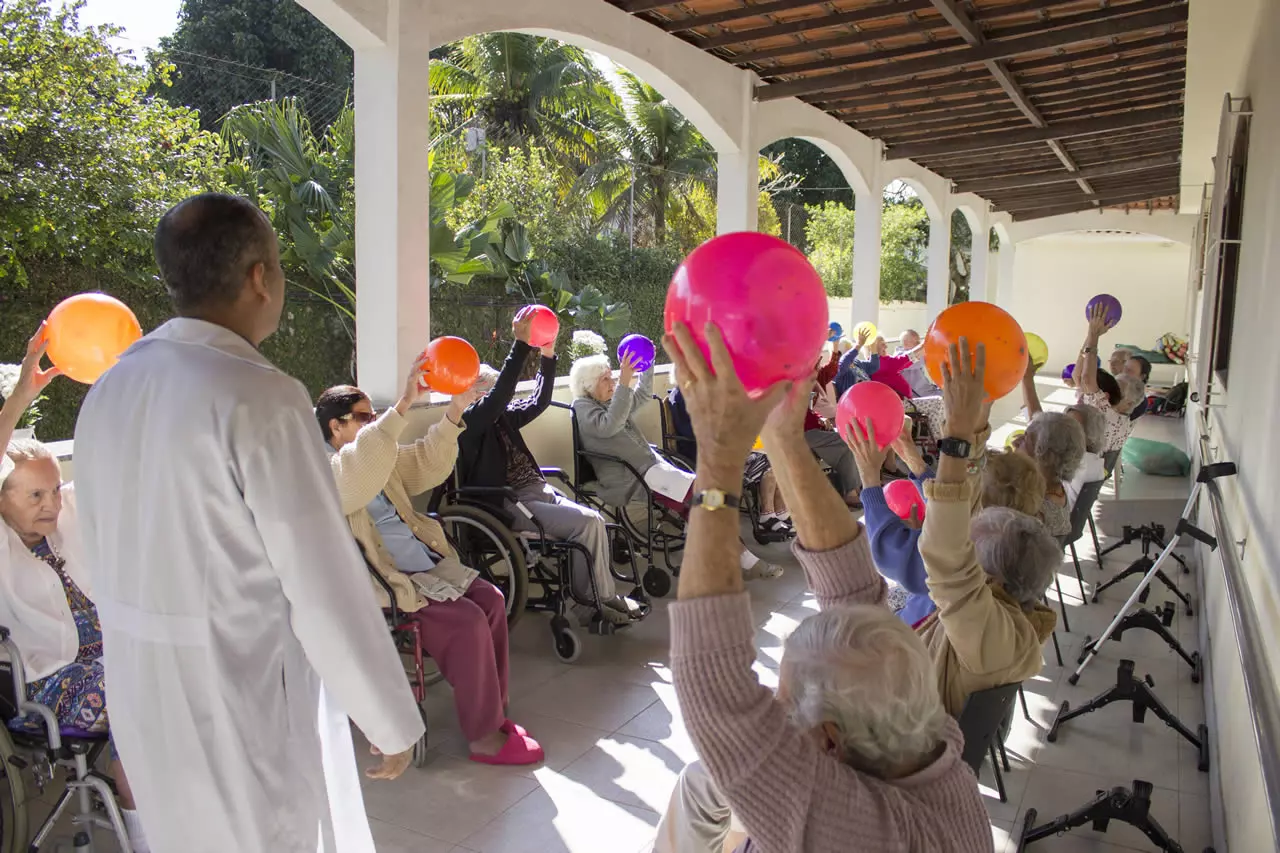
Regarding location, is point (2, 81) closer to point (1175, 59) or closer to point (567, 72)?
point (1175, 59)

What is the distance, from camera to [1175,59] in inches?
293

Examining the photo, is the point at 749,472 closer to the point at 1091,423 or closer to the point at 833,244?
the point at 1091,423

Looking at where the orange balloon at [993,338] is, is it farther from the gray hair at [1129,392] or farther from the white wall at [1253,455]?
the gray hair at [1129,392]

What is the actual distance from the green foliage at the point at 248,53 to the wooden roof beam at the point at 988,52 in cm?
1570

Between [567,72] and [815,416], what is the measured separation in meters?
13.1

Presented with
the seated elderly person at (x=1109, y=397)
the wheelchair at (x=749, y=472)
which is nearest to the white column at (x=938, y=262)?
the seated elderly person at (x=1109, y=397)

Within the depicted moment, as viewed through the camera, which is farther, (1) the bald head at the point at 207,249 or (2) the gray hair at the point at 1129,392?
(2) the gray hair at the point at 1129,392

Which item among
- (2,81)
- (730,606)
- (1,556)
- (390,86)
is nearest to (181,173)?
(2,81)

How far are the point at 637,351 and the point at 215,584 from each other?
3387 millimetres

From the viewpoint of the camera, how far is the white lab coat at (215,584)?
1.60m

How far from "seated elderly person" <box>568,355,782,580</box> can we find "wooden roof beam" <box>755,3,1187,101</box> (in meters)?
3.21

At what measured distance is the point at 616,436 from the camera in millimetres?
5062

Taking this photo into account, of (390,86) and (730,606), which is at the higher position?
(390,86)

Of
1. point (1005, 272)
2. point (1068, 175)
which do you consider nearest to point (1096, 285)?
point (1005, 272)
